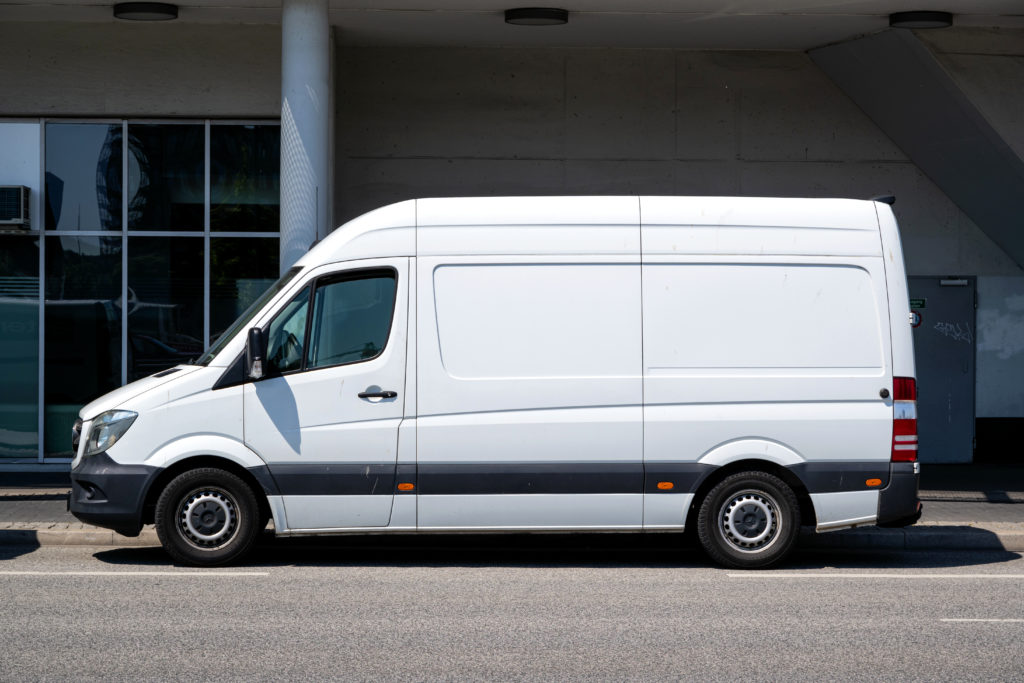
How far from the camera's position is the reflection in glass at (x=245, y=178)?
1398 cm

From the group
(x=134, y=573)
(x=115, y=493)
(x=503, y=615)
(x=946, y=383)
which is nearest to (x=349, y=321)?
(x=115, y=493)

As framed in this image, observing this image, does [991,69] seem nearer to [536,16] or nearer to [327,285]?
[536,16]

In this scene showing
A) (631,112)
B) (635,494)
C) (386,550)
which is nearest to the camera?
(635,494)

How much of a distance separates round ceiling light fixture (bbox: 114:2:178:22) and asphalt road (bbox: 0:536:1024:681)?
633 centimetres

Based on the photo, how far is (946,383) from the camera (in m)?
15.0

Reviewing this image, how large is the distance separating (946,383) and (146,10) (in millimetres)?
10253

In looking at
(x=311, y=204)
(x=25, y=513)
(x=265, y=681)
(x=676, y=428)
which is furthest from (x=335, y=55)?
(x=265, y=681)

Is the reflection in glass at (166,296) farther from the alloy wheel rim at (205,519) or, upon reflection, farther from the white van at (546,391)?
the alloy wheel rim at (205,519)

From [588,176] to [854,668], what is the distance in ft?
32.9

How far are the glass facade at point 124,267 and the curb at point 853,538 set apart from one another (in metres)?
4.70

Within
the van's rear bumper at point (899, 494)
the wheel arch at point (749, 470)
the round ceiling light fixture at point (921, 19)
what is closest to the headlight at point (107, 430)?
the wheel arch at point (749, 470)

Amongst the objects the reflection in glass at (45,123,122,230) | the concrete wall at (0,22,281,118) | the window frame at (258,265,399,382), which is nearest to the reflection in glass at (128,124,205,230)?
the reflection in glass at (45,123,122,230)

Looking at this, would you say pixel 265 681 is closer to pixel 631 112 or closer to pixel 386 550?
pixel 386 550

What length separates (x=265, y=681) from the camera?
5.20m
